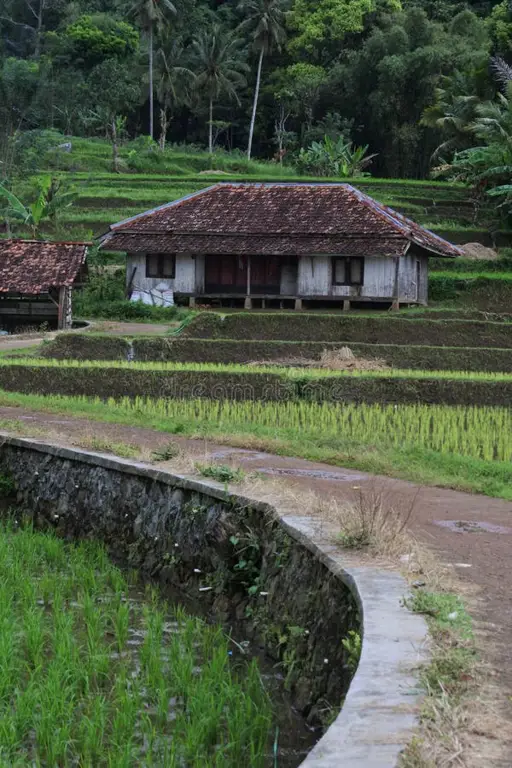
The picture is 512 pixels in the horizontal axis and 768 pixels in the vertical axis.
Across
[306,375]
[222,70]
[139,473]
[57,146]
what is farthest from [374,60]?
[139,473]

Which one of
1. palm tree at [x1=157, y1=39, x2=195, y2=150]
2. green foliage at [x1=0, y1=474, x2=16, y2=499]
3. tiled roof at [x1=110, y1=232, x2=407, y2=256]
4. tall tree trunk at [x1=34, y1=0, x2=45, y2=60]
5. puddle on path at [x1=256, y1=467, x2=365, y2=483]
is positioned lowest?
green foliage at [x1=0, y1=474, x2=16, y2=499]

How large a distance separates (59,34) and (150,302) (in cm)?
3710

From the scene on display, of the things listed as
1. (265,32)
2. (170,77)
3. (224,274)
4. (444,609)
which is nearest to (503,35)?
(265,32)

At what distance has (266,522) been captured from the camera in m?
7.57

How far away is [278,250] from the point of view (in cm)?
3020

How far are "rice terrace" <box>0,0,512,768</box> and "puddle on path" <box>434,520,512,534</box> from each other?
39mm

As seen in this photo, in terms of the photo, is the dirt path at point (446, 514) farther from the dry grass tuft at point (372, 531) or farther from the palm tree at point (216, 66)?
the palm tree at point (216, 66)

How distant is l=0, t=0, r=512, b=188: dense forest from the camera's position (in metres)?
51.8

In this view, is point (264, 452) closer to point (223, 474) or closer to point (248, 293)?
point (223, 474)

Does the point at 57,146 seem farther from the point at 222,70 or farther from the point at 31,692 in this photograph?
the point at 31,692

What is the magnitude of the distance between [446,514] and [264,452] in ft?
12.2

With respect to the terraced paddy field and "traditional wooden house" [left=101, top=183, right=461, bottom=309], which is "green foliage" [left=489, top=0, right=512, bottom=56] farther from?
"traditional wooden house" [left=101, top=183, right=461, bottom=309]

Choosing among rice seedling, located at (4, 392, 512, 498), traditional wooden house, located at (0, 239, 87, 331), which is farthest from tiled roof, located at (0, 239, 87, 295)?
rice seedling, located at (4, 392, 512, 498)

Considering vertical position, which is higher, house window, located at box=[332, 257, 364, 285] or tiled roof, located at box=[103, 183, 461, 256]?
tiled roof, located at box=[103, 183, 461, 256]
